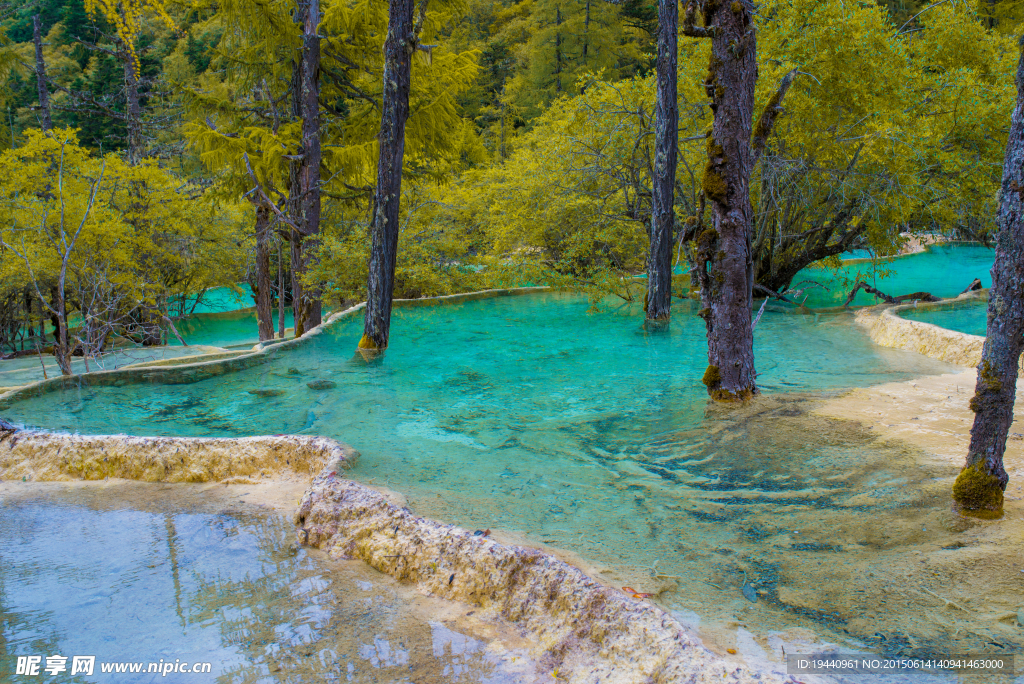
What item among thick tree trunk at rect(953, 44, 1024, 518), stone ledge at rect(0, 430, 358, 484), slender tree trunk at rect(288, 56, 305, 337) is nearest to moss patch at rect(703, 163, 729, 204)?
thick tree trunk at rect(953, 44, 1024, 518)

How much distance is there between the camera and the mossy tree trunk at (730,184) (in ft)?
21.0

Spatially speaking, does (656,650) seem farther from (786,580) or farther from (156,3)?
(156,3)

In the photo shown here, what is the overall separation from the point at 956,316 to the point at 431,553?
1267cm

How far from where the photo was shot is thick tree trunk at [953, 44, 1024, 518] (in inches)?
141

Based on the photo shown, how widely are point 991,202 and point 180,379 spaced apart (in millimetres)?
15720

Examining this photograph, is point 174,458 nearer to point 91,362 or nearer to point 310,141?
point 91,362

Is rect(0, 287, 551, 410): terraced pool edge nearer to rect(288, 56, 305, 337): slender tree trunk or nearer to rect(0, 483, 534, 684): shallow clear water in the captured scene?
rect(0, 483, 534, 684): shallow clear water

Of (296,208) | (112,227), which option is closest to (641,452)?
(296,208)

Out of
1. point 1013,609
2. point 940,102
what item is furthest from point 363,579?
point 940,102

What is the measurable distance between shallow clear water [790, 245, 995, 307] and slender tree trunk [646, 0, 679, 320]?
179 inches

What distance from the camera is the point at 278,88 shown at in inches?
661

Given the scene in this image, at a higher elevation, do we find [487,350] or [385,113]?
[385,113]

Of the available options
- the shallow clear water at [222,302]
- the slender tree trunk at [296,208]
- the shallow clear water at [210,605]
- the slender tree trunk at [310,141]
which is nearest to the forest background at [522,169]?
the slender tree trunk at [296,208]

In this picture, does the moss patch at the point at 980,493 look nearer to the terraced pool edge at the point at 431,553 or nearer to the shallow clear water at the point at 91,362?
the terraced pool edge at the point at 431,553
